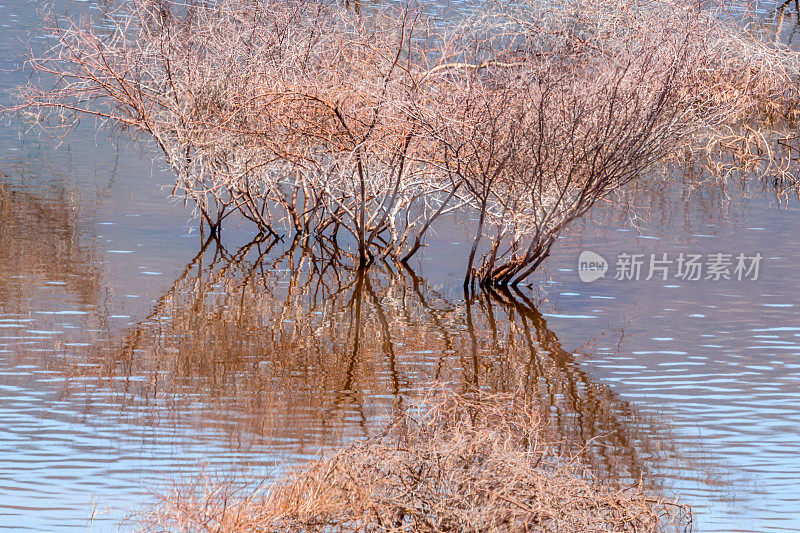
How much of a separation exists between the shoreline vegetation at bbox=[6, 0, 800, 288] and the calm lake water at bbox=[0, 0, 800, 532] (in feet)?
3.91

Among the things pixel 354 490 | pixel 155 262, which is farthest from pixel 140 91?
pixel 354 490

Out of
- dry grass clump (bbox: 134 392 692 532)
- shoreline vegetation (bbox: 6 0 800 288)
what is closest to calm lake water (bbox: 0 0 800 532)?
shoreline vegetation (bbox: 6 0 800 288)

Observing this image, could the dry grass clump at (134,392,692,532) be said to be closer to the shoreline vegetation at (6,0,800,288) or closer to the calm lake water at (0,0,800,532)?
the calm lake water at (0,0,800,532)

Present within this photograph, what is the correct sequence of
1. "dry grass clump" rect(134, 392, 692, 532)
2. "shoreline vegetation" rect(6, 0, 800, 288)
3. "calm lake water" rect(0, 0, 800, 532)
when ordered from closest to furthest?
"dry grass clump" rect(134, 392, 692, 532)
"calm lake water" rect(0, 0, 800, 532)
"shoreline vegetation" rect(6, 0, 800, 288)

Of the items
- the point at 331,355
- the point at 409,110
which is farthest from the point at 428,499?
the point at 409,110

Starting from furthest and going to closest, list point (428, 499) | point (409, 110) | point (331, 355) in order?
1. point (409, 110)
2. point (331, 355)
3. point (428, 499)

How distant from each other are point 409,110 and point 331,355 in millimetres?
3489

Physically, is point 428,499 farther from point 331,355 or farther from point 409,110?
point 409,110

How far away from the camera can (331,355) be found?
43.1 feet

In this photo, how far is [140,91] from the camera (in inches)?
707

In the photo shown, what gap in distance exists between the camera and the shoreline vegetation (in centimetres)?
1467

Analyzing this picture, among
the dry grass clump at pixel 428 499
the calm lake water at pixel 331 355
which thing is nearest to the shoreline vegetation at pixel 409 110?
the calm lake water at pixel 331 355

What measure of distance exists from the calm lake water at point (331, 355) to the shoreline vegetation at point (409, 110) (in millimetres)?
1192

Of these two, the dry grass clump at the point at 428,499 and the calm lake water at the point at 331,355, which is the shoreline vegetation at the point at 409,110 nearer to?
the calm lake water at the point at 331,355
